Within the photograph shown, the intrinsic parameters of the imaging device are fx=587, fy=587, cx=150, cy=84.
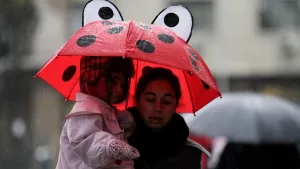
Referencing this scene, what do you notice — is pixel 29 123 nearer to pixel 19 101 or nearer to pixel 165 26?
pixel 19 101

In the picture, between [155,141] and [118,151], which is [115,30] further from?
[118,151]

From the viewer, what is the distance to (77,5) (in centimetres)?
1555

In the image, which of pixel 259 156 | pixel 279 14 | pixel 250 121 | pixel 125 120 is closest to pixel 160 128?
pixel 125 120

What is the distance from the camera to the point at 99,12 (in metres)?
2.89

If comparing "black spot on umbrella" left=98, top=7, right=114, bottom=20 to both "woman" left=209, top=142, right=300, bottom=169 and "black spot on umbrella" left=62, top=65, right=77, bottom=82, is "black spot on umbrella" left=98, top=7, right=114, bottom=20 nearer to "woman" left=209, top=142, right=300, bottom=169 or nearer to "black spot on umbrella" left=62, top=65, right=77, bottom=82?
"black spot on umbrella" left=62, top=65, right=77, bottom=82

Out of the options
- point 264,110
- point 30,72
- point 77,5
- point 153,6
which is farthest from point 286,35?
point 264,110

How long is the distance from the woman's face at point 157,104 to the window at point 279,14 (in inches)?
566

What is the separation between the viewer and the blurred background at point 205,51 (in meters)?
15.2

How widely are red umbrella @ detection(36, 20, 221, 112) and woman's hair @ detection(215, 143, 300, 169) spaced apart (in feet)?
8.12

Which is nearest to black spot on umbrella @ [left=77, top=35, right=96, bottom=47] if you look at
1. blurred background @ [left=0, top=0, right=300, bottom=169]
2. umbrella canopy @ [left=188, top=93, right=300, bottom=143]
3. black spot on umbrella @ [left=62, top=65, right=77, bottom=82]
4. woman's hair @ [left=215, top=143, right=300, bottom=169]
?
black spot on umbrella @ [left=62, top=65, right=77, bottom=82]

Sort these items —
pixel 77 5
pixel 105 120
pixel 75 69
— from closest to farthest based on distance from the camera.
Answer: pixel 105 120 → pixel 75 69 → pixel 77 5

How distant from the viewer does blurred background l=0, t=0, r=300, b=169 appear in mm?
15227

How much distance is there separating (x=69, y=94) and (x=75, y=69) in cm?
15

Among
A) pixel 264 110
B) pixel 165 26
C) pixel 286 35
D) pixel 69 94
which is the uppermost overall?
pixel 165 26
